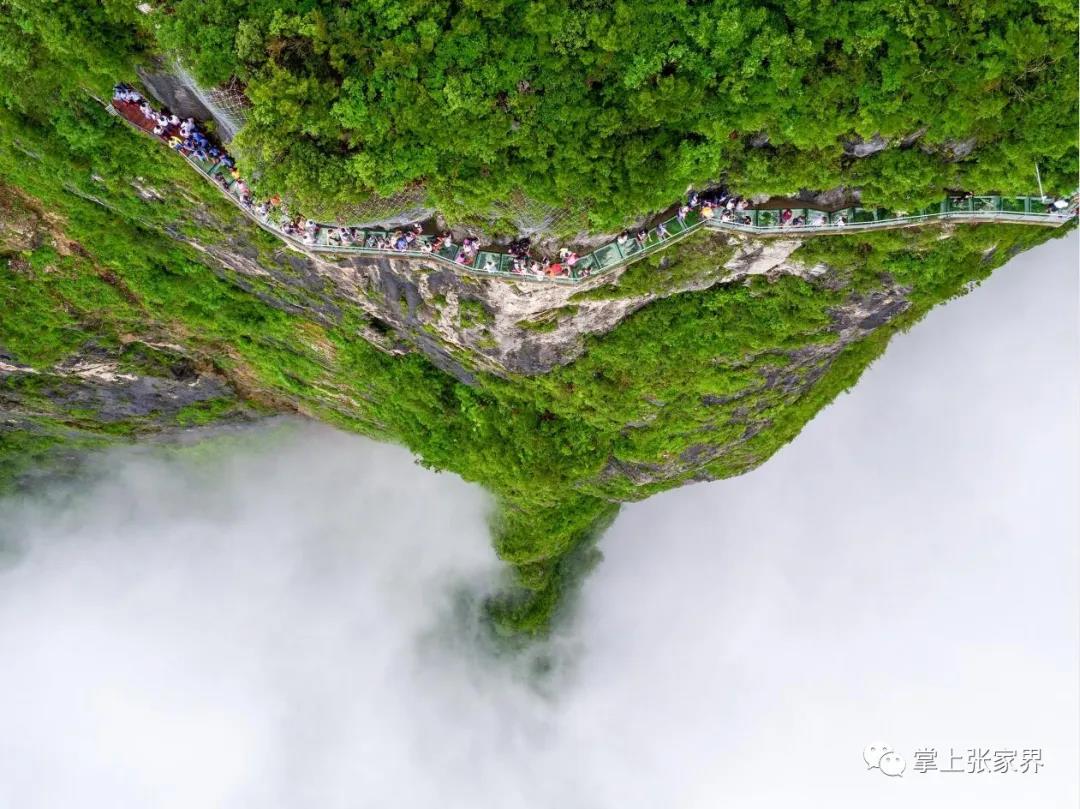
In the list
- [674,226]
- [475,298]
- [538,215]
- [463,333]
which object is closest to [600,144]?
[538,215]

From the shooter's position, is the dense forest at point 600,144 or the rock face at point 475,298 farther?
the rock face at point 475,298

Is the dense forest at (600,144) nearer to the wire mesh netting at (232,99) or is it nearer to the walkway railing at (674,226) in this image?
the wire mesh netting at (232,99)

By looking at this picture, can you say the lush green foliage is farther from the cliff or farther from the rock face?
the rock face

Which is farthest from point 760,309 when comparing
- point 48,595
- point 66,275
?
point 48,595

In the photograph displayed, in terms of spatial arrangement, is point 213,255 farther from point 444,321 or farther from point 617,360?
point 617,360

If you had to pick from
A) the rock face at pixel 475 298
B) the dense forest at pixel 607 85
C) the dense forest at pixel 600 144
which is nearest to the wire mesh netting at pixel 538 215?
the dense forest at pixel 600 144
